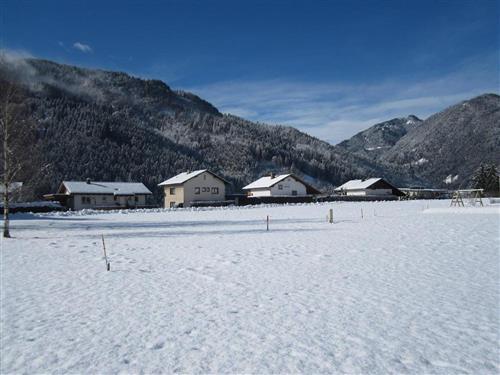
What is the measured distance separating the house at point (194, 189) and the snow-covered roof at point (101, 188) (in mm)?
6774

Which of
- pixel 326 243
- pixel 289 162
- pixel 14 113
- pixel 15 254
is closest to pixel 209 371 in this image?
pixel 326 243

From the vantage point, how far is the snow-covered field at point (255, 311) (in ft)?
18.4

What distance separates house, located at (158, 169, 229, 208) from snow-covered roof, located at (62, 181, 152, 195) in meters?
6.77

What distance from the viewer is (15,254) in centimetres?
1558

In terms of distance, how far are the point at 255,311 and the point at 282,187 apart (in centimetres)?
7041

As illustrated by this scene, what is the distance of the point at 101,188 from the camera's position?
69375mm

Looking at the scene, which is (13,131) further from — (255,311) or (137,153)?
(137,153)

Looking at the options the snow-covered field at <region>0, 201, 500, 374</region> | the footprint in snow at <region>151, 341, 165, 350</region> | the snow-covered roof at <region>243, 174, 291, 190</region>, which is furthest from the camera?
the snow-covered roof at <region>243, 174, 291, 190</region>

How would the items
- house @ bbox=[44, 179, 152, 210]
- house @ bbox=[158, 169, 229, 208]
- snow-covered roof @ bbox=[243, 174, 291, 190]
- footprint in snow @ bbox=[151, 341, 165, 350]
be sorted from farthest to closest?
snow-covered roof @ bbox=[243, 174, 291, 190] < house @ bbox=[158, 169, 229, 208] < house @ bbox=[44, 179, 152, 210] < footprint in snow @ bbox=[151, 341, 165, 350]

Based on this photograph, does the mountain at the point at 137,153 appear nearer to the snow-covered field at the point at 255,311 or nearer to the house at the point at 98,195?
the house at the point at 98,195

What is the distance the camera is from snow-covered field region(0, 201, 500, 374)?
560 cm

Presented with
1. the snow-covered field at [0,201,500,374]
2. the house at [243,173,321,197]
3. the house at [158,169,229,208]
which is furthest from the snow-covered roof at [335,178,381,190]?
the snow-covered field at [0,201,500,374]

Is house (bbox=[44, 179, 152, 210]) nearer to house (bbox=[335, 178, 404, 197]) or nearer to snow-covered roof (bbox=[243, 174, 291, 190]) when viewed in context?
snow-covered roof (bbox=[243, 174, 291, 190])

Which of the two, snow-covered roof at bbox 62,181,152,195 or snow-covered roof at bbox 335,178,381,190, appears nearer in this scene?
snow-covered roof at bbox 62,181,152,195
